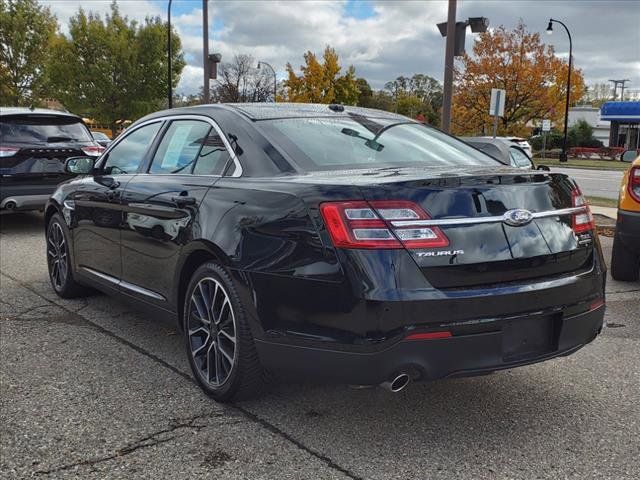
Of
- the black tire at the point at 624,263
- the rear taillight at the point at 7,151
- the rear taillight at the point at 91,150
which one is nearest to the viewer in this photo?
the black tire at the point at 624,263

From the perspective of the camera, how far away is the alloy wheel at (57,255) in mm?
5527

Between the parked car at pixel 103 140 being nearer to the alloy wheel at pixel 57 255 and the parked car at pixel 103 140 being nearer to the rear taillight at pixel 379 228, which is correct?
the alloy wheel at pixel 57 255

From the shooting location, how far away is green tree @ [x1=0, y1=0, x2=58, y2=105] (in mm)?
31250

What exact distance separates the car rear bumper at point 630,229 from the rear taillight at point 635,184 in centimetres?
15

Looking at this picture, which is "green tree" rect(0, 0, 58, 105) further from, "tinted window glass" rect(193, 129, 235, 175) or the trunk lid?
the trunk lid

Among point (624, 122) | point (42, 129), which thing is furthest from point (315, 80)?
point (42, 129)

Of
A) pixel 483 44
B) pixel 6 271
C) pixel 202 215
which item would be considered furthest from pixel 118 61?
pixel 202 215

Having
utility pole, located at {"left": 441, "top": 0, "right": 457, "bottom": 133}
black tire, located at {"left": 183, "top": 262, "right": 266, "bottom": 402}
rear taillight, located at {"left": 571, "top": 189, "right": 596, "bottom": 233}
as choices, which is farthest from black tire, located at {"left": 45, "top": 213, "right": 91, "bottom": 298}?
utility pole, located at {"left": 441, "top": 0, "right": 457, "bottom": 133}

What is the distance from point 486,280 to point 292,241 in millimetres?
846

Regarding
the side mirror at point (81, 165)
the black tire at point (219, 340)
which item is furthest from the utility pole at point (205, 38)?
the black tire at point (219, 340)

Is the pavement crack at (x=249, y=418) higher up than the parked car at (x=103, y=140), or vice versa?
the parked car at (x=103, y=140)

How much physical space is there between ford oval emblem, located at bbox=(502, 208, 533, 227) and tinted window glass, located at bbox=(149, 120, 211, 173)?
1833 millimetres

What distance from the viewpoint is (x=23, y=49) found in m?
32.0

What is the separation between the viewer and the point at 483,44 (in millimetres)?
41062
